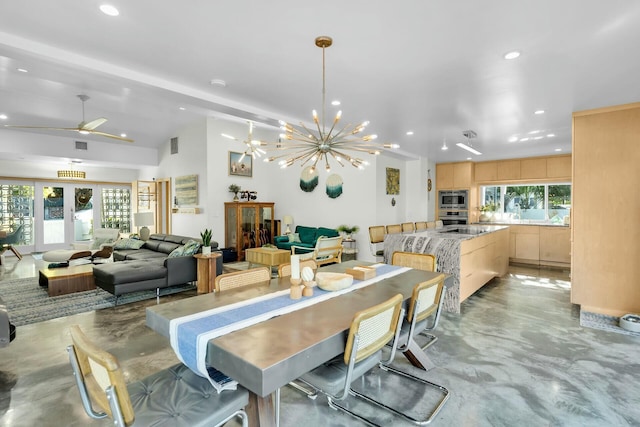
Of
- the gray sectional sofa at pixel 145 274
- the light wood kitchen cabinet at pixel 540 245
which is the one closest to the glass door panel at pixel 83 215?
the gray sectional sofa at pixel 145 274

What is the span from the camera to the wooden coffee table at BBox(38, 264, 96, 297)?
4.50m

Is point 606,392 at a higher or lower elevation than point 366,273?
lower

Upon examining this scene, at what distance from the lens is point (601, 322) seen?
376cm

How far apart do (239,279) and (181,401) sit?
3.38 ft

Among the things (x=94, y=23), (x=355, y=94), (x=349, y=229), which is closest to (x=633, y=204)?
(x=355, y=94)

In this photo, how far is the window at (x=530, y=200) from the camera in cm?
758

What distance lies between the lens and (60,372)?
103 inches

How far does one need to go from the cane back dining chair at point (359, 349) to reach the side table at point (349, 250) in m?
5.02

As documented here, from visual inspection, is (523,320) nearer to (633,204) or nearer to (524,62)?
(633,204)

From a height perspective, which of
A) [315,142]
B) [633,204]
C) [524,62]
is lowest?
[633,204]

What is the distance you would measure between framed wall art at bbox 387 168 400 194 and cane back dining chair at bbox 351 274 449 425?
203 inches

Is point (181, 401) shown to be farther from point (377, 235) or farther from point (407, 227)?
point (407, 227)

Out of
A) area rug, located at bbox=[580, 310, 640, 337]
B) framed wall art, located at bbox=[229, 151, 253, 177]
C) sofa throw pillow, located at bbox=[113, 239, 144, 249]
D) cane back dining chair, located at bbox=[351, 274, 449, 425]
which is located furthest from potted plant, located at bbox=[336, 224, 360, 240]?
cane back dining chair, located at bbox=[351, 274, 449, 425]

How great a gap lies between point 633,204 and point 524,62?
243 centimetres
